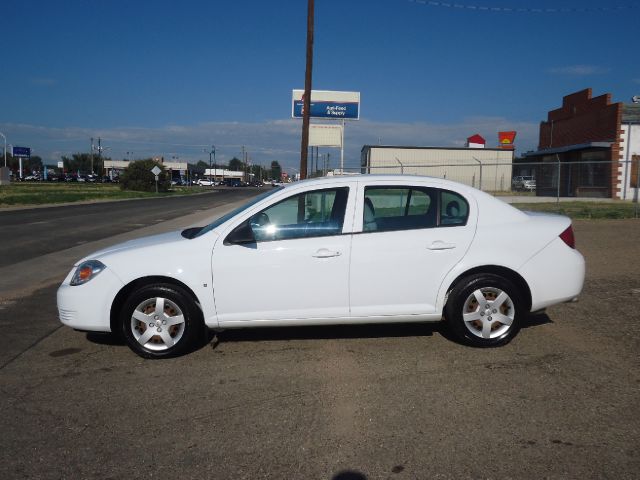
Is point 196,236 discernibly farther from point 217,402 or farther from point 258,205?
point 217,402

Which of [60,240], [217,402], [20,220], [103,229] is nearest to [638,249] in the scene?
[217,402]

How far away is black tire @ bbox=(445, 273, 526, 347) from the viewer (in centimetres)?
515

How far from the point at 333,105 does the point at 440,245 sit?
23775 mm

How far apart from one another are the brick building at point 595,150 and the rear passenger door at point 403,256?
21680mm

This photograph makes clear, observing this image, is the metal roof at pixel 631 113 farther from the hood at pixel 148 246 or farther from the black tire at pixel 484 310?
the hood at pixel 148 246

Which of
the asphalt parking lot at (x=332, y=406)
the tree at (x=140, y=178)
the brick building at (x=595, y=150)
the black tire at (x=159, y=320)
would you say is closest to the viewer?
the asphalt parking lot at (x=332, y=406)

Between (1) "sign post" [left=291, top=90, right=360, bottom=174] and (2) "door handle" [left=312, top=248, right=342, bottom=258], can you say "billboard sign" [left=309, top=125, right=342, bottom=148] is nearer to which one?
(1) "sign post" [left=291, top=90, right=360, bottom=174]

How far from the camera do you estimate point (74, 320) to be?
16.6ft

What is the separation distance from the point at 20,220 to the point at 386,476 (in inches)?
863

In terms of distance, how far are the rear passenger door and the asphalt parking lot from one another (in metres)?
0.49

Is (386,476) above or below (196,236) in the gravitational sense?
below

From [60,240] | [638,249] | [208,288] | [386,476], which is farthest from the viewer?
[60,240]

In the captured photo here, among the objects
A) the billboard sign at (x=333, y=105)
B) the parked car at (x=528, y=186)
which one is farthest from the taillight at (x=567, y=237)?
the parked car at (x=528, y=186)

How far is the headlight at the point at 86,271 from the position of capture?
16.5ft
